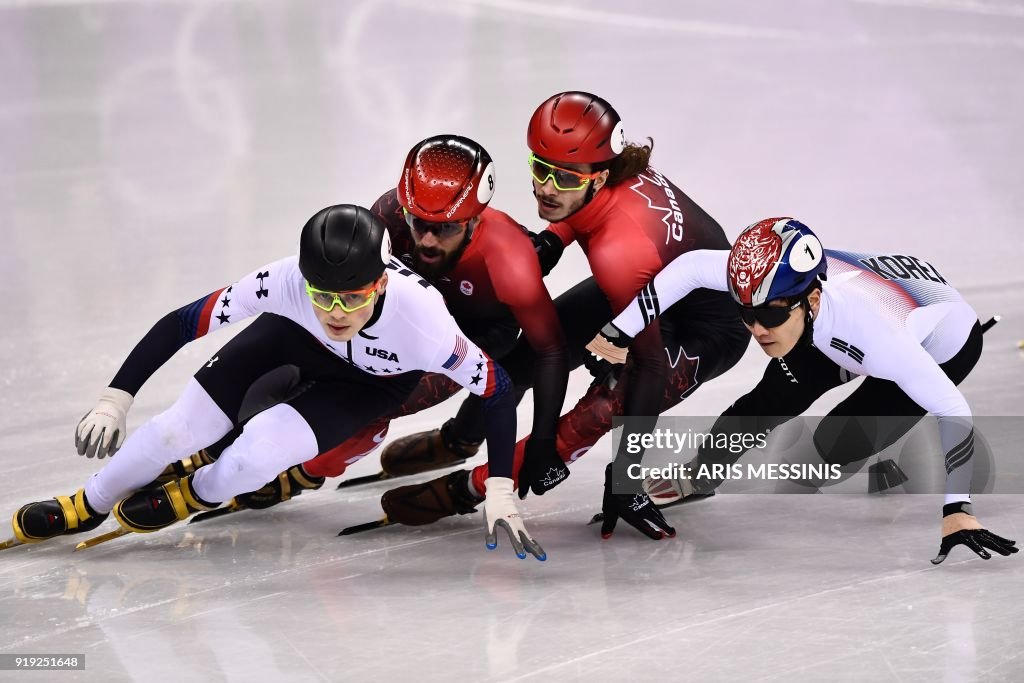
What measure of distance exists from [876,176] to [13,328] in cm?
555

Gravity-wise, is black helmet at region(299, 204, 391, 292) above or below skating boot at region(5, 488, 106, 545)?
above

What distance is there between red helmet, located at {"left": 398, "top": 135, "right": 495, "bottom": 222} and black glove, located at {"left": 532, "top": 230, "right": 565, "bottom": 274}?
460 millimetres

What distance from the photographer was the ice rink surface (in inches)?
143

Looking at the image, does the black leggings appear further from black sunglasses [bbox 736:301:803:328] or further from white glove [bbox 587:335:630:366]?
black sunglasses [bbox 736:301:803:328]

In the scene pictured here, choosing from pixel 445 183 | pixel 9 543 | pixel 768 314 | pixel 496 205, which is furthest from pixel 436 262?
pixel 496 205

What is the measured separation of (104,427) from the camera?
4.09 metres

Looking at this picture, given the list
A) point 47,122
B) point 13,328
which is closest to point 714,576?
point 13,328

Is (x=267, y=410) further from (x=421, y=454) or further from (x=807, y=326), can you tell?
(x=807, y=326)

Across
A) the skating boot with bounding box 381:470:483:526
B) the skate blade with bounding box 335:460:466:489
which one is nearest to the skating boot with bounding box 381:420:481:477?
the skate blade with bounding box 335:460:466:489

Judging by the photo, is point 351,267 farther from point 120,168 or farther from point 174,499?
point 120,168

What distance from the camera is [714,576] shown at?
4.09m

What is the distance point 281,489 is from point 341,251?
4.18ft

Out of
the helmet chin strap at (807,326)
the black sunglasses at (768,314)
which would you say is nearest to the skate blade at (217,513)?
the black sunglasses at (768,314)

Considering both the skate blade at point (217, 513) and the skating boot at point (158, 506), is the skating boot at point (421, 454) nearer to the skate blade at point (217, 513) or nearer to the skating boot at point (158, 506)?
the skate blade at point (217, 513)
